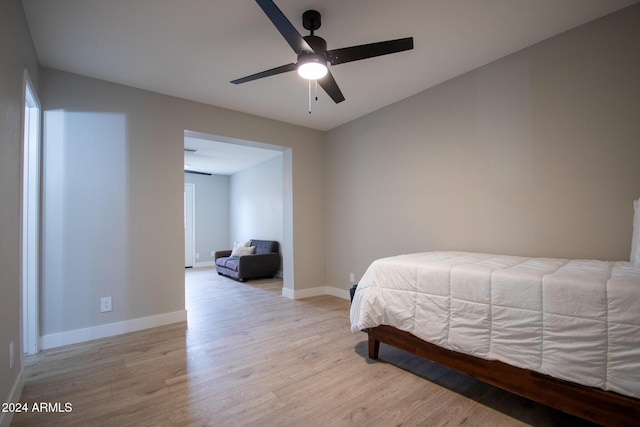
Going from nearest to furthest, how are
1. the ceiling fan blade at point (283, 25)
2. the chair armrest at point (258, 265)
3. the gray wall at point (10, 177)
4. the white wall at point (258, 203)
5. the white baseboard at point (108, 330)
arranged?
the ceiling fan blade at point (283, 25)
the gray wall at point (10, 177)
the white baseboard at point (108, 330)
the chair armrest at point (258, 265)
the white wall at point (258, 203)

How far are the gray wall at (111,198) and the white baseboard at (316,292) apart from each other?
1504 mm

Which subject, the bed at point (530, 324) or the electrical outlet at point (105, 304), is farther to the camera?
the electrical outlet at point (105, 304)

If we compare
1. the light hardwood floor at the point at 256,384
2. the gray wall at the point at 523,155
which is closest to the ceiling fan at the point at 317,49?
the gray wall at the point at 523,155

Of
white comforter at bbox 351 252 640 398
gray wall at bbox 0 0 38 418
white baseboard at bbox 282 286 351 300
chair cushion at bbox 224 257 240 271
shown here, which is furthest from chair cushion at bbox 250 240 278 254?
gray wall at bbox 0 0 38 418

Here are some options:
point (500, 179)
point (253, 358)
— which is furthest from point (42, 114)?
point (500, 179)

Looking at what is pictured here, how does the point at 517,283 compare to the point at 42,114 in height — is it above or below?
below

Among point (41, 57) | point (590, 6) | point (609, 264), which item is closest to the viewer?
point (609, 264)

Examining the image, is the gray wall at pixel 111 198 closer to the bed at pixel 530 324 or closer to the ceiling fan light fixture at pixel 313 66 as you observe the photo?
the ceiling fan light fixture at pixel 313 66

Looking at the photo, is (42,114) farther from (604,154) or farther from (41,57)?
(604,154)

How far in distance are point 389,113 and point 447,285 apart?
246cm

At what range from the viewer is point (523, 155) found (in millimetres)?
2471

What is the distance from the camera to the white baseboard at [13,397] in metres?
1.51

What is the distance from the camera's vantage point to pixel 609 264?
178 centimetres

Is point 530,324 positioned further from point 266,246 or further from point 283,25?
point 266,246
